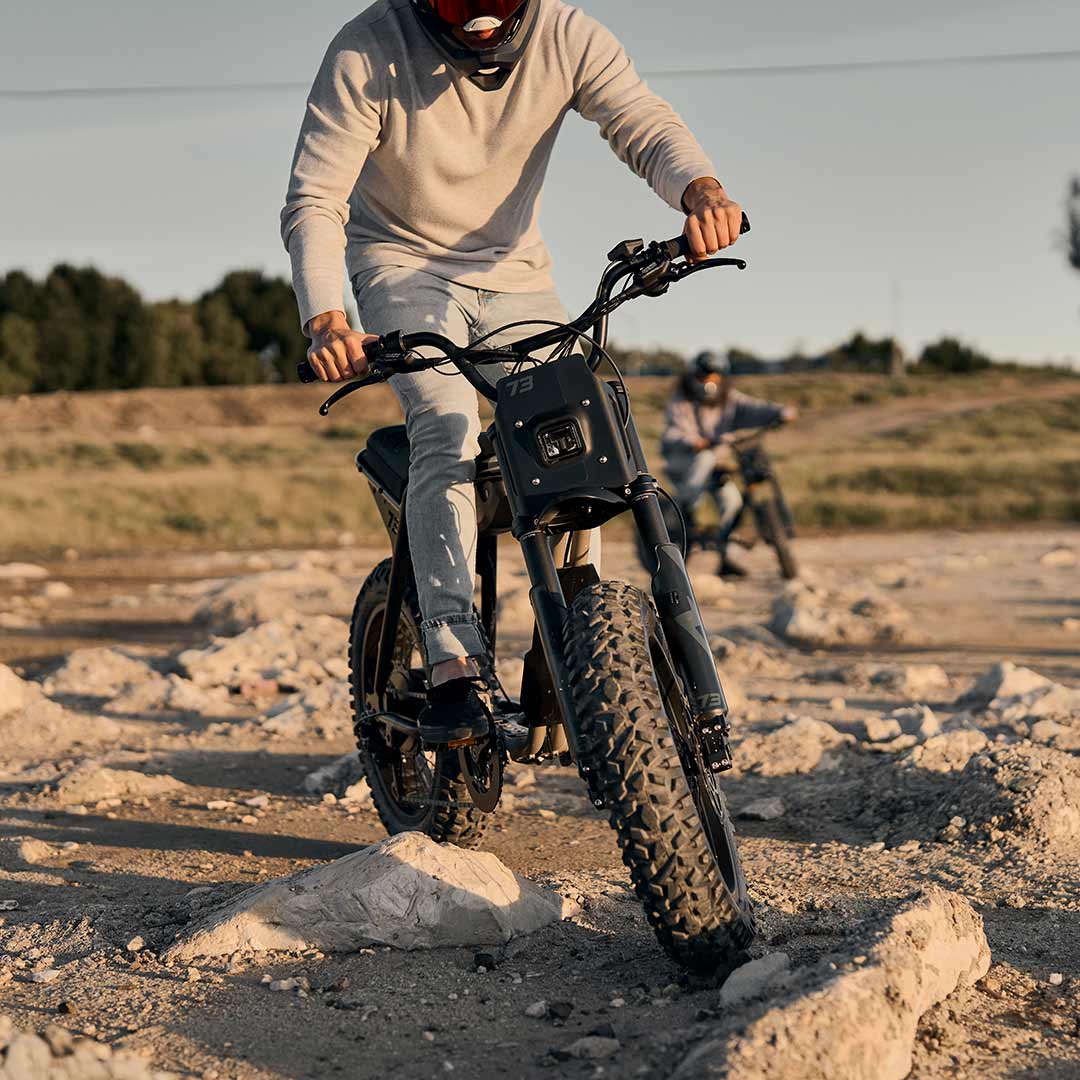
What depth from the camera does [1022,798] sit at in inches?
178

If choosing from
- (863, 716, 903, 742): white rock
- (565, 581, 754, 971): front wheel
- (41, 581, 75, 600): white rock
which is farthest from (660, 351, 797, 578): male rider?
(565, 581, 754, 971): front wheel

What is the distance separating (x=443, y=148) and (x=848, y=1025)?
7.59 feet

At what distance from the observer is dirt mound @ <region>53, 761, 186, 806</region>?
5.51 m

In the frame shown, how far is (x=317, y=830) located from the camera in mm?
5047

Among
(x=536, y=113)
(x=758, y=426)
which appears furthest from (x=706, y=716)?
(x=758, y=426)

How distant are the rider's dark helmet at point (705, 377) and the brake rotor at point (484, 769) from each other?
8932 mm

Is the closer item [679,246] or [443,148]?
[679,246]

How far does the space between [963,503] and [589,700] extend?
19.1 m

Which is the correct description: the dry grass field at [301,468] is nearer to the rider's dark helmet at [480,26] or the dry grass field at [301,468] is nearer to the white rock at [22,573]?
the white rock at [22,573]

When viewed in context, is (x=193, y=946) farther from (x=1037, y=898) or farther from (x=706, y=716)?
(x=1037, y=898)

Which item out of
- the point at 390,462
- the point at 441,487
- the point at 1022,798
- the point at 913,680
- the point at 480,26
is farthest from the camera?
the point at 913,680

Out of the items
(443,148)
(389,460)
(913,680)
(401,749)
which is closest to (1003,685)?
(913,680)

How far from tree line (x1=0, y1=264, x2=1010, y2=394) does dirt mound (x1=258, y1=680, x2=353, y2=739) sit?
5377cm

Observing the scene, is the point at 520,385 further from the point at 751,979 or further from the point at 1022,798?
the point at 1022,798
